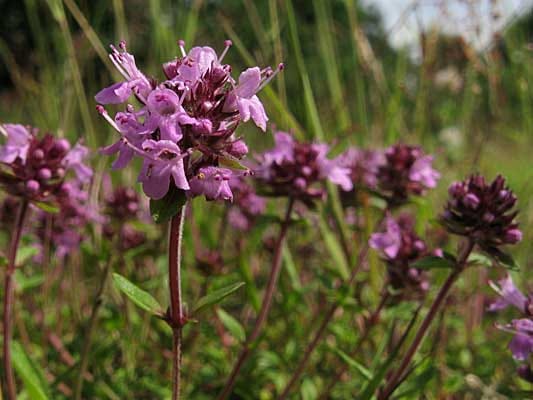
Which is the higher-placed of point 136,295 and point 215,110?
point 215,110

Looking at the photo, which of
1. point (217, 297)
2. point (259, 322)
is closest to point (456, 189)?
point (259, 322)

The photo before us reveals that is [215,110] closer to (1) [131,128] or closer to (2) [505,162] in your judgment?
(1) [131,128]

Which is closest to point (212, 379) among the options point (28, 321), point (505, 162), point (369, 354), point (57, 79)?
point (369, 354)

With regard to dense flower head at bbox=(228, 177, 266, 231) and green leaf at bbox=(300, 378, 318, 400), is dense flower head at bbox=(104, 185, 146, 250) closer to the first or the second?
dense flower head at bbox=(228, 177, 266, 231)

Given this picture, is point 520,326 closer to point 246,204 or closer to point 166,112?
point 166,112

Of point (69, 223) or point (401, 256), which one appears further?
point (69, 223)

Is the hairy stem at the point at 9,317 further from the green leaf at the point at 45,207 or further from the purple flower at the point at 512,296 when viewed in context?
the purple flower at the point at 512,296
